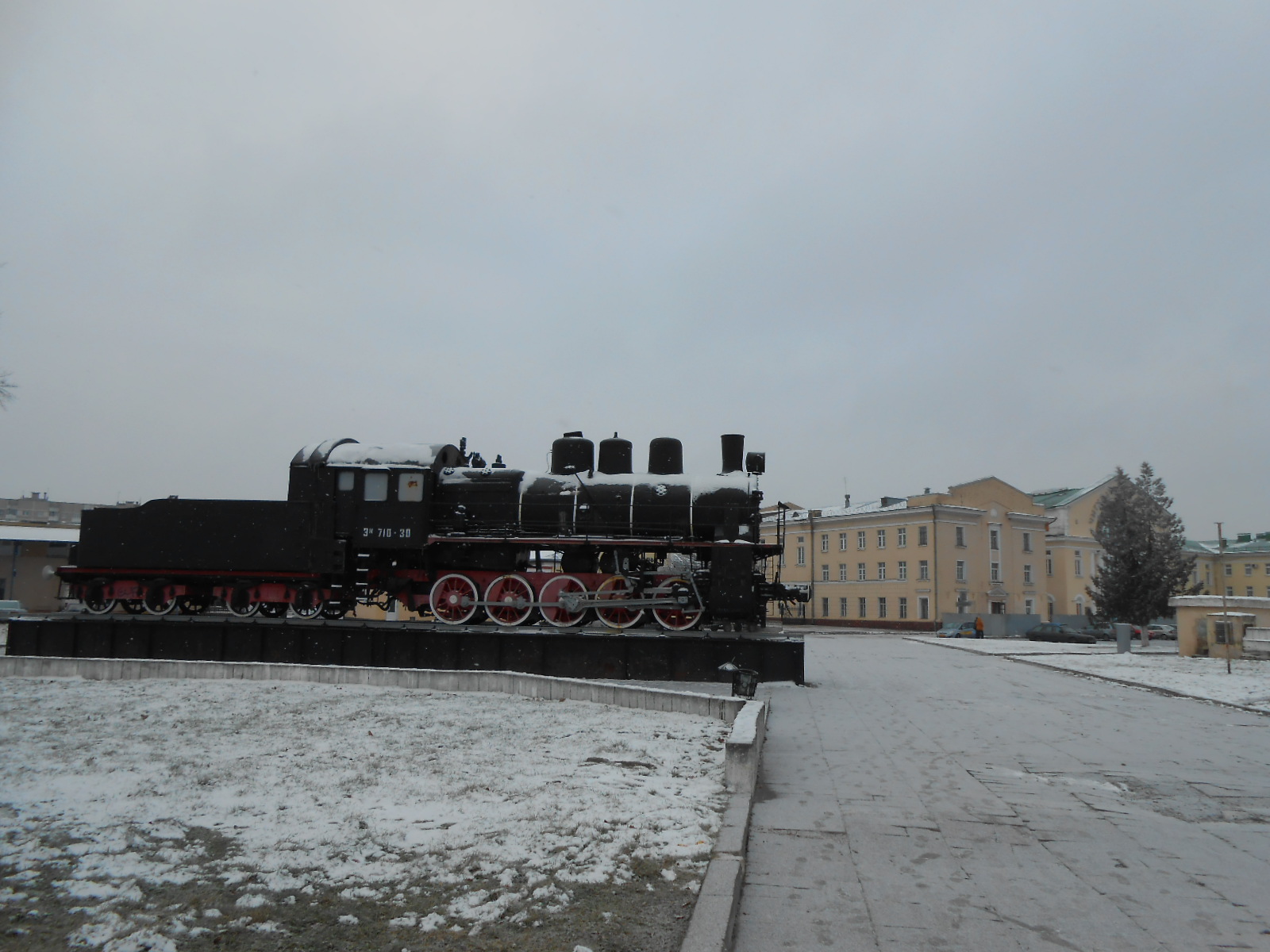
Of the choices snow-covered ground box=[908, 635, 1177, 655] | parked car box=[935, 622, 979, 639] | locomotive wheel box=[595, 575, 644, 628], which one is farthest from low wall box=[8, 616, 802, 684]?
parked car box=[935, 622, 979, 639]

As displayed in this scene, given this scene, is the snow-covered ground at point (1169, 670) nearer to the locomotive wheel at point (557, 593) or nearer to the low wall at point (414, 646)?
the low wall at point (414, 646)

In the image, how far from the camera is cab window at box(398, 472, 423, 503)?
14438mm

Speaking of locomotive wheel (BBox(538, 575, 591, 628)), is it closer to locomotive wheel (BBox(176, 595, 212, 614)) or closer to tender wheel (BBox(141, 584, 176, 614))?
locomotive wheel (BBox(176, 595, 212, 614))

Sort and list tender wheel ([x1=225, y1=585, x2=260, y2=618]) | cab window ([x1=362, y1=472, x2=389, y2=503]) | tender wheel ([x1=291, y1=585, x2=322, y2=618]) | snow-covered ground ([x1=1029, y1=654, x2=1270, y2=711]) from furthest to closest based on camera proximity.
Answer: tender wheel ([x1=225, y1=585, x2=260, y2=618]) < tender wheel ([x1=291, y1=585, x2=322, y2=618]) < cab window ([x1=362, y1=472, x2=389, y2=503]) < snow-covered ground ([x1=1029, y1=654, x2=1270, y2=711])

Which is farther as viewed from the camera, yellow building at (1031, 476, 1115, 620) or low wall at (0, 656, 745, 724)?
yellow building at (1031, 476, 1115, 620)

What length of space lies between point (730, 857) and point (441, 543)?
1096 cm

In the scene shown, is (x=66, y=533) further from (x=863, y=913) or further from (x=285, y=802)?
(x=863, y=913)

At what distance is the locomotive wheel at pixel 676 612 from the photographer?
1388 centimetres

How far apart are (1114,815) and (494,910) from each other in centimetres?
445

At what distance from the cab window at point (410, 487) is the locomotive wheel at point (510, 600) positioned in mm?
1975

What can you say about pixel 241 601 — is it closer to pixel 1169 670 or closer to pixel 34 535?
pixel 1169 670

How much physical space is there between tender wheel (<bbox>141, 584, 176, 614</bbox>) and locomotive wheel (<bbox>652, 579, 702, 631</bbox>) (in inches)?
339

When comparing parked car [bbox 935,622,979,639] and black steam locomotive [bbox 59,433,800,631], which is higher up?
black steam locomotive [bbox 59,433,800,631]

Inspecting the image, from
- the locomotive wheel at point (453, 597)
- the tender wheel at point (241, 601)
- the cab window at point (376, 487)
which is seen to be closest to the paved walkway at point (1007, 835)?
the locomotive wheel at point (453, 597)
